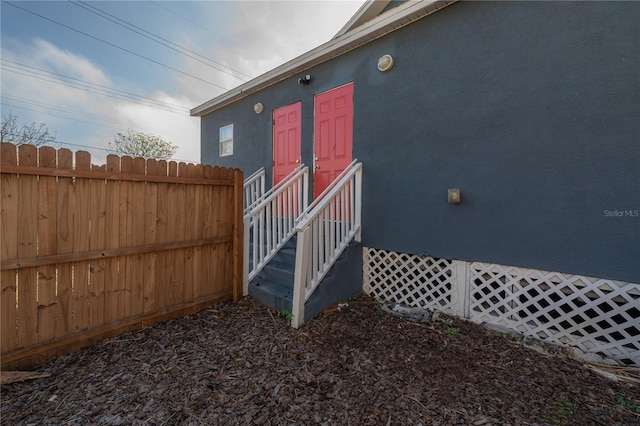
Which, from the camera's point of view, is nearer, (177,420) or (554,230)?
(177,420)

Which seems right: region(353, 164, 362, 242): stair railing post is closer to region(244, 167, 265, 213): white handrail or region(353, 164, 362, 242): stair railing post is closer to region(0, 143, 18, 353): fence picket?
region(244, 167, 265, 213): white handrail

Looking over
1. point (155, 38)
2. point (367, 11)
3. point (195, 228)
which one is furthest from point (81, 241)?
point (155, 38)

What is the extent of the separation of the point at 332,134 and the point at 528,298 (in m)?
3.35

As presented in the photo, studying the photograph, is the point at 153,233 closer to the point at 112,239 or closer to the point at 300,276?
the point at 112,239

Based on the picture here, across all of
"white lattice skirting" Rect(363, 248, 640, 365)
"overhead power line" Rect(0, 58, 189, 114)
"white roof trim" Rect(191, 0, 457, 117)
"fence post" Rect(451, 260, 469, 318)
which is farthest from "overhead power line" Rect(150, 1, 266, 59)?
"fence post" Rect(451, 260, 469, 318)

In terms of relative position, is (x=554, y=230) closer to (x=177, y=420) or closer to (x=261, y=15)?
(x=177, y=420)

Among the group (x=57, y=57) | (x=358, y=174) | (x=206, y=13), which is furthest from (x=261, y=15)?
(x=57, y=57)

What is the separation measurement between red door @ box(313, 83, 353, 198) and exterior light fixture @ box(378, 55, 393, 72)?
1.88ft

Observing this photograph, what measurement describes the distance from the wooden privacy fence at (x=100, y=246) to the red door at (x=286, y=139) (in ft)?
6.19

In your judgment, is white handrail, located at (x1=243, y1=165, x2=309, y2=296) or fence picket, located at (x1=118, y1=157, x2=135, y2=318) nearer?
fence picket, located at (x1=118, y1=157, x2=135, y2=318)

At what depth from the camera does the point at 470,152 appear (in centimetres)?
303

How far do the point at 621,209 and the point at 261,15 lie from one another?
8.84 m

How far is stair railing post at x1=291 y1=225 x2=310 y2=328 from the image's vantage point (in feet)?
9.34

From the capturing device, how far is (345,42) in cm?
402
